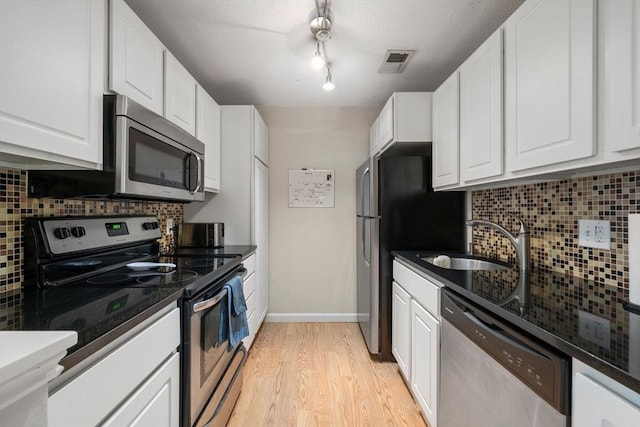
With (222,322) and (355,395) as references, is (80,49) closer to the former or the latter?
(222,322)

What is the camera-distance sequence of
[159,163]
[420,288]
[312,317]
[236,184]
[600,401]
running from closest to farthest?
[600,401]
[159,163]
[420,288]
[236,184]
[312,317]

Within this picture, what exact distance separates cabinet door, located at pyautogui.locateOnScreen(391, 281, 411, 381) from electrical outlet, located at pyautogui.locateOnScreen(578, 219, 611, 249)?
0.94 meters

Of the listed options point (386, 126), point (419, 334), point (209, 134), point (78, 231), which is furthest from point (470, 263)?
point (78, 231)

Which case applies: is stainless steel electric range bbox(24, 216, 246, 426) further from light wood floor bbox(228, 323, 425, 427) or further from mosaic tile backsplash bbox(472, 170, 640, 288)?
mosaic tile backsplash bbox(472, 170, 640, 288)

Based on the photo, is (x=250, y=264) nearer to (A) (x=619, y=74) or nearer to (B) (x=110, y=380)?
(B) (x=110, y=380)

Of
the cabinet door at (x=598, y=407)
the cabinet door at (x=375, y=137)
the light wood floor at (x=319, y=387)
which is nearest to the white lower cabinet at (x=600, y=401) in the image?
the cabinet door at (x=598, y=407)

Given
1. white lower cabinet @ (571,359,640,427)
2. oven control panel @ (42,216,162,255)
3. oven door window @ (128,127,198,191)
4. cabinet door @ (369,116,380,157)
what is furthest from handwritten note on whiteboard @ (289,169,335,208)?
white lower cabinet @ (571,359,640,427)

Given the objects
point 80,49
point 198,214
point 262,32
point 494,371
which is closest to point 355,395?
point 494,371

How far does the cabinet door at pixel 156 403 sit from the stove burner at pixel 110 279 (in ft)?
1.41

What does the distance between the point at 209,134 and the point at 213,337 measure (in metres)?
1.56

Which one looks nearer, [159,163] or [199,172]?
[159,163]

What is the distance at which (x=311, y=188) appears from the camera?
10.9ft

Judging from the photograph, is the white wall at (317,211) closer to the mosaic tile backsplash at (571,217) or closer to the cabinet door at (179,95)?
the cabinet door at (179,95)

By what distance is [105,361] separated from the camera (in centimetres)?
77
